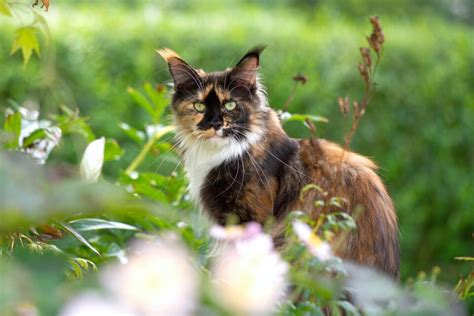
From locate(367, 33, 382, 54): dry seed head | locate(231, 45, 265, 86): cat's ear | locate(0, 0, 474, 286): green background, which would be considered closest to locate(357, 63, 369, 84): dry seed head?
locate(367, 33, 382, 54): dry seed head

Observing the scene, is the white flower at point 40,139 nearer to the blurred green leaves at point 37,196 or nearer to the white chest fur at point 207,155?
the white chest fur at point 207,155

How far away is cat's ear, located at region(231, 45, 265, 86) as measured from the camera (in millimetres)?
2820

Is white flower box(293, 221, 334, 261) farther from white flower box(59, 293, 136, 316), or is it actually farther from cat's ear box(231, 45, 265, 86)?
cat's ear box(231, 45, 265, 86)

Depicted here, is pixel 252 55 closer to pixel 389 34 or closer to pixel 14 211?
pixel 14 211

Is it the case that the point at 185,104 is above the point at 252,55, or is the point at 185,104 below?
below

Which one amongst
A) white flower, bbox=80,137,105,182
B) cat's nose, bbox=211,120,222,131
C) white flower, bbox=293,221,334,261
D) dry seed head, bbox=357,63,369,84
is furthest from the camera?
cat's nose, bbox=211,120,222,131

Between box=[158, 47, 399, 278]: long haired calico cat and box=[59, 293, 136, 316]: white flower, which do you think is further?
box=[158, 47, 399, 278]: long haired calico cat

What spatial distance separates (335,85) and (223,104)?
316cm

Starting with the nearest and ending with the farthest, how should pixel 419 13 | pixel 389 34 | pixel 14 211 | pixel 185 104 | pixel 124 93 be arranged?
1. pixel 14 211
2. pixel 185 104
3. pixel 124 93
4. pixel 389 34
5. pixel 419 13

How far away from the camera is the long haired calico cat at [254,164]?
8.46ft

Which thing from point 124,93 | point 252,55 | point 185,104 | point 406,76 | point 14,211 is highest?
point 14,211

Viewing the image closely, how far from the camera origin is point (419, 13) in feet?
35.9

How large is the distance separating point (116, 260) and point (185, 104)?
1230mm

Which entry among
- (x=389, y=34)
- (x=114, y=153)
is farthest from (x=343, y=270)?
(x=389, y=34)
